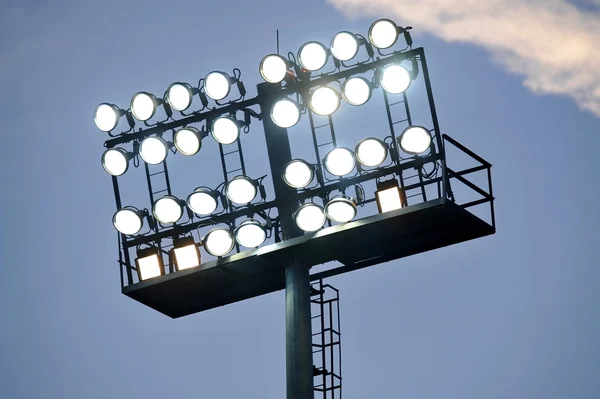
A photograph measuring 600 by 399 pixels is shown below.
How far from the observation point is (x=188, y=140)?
50.2 ft

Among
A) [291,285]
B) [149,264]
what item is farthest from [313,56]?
[149,264]

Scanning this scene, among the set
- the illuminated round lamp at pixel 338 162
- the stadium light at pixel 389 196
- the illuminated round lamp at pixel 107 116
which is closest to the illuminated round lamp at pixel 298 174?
the illuminated round lamp at pixel 338 162

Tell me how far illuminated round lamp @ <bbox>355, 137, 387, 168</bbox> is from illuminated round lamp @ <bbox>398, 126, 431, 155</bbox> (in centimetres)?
26

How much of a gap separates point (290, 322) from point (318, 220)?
141cm

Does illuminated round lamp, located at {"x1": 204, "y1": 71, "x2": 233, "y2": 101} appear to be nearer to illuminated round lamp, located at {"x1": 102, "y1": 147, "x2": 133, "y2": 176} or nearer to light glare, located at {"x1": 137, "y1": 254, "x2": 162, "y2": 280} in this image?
illuminated round lamp, located at {"x1": 102, "y1": 147, "x2": 133, "y2": 176}

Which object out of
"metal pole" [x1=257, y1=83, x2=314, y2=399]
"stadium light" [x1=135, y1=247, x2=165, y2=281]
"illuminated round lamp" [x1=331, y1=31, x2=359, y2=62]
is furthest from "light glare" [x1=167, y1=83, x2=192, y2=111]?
"illuminated round lamp" [x1=331, y1=31, x2=359, y2=62]

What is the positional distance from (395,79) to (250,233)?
275cm

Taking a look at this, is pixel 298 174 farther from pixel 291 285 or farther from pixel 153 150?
pixel 153 150

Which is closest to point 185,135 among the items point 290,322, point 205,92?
point 205,92

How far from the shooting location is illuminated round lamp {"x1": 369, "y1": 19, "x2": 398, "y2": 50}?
A: 1453 cm

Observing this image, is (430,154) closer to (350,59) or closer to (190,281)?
(350,59)

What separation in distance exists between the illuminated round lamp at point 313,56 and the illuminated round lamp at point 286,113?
1.72ft

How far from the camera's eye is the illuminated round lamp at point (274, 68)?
14961 millimetres

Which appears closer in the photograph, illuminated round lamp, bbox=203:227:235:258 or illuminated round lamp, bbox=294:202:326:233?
illuminated round lamp, bbox=294:202:326:233
